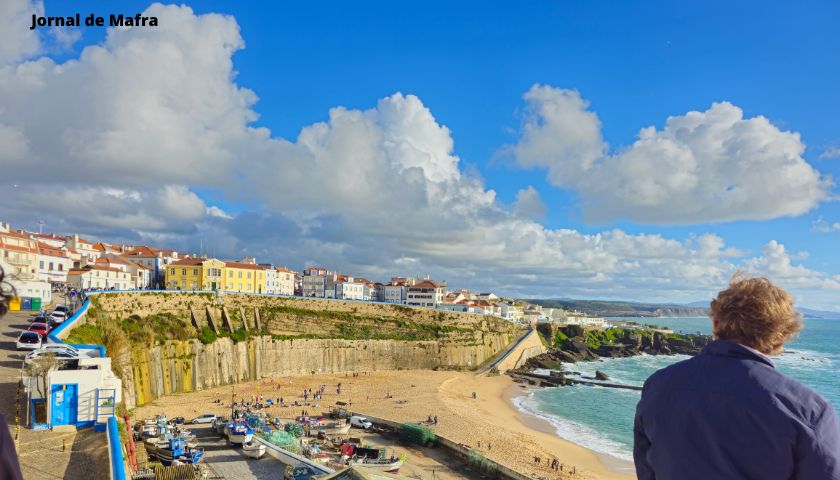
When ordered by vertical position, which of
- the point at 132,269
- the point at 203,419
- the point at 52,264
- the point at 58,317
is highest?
the point at 52,264

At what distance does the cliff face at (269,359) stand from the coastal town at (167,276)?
8.92 metres

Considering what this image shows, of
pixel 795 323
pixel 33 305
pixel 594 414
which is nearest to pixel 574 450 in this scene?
pixel 594 414

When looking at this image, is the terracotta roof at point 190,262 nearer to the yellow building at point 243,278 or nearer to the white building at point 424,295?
the yellow building at point 243,278

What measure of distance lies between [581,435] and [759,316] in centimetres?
3649

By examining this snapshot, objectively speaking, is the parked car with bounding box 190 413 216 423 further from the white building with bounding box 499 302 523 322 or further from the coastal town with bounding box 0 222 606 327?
the white building with bounding box 499 302 523 322

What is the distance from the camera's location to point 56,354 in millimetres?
17875

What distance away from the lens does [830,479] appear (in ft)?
6.70

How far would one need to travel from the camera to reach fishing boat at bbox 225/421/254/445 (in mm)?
23969

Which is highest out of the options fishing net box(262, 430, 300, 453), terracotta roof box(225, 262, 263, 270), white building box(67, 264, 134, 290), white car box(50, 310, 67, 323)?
terracotta roof box(225, 262, 263, 270)

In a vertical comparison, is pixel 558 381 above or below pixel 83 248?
below

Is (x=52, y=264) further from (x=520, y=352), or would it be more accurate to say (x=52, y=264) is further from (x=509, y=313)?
(x=509, y=313)

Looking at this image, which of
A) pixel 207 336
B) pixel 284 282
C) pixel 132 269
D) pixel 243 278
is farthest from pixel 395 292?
pixel 207 336

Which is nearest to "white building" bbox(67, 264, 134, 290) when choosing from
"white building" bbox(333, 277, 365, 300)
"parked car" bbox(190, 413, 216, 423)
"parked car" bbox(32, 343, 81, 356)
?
"parked car" bbox(190, 413, 216, 423)

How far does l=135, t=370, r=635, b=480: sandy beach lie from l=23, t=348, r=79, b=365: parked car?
46.9 feet
